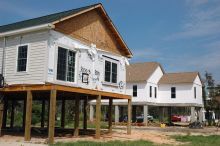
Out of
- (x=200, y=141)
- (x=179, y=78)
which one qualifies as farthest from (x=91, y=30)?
(x=179, y=78)

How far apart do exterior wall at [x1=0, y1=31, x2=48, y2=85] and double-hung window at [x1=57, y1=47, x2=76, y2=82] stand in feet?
3.86

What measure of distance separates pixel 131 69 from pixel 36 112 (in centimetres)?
1490

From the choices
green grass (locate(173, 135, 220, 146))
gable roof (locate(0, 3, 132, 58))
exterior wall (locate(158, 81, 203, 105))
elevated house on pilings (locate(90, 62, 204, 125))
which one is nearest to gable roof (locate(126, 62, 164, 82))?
elevated house on pilings (locate(90, 62, 204, 125))

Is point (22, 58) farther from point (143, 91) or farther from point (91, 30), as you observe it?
point (143, 91)

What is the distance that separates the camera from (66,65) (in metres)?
21.6

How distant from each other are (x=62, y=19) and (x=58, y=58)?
89.4 inches

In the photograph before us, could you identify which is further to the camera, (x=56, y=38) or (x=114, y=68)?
(x=114, y=68)

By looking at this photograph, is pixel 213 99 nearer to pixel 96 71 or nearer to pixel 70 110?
pixel 70 110

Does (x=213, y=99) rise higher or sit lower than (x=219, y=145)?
higher

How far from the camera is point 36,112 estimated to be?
48.4 meters

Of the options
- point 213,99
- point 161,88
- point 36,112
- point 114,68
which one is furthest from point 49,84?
point 213,99

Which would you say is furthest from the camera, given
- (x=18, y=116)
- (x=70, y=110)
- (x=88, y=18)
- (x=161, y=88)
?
(x=70, y=110)

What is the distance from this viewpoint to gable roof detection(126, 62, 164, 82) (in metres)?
49.3

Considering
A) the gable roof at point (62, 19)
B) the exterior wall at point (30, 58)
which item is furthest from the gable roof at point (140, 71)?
the exterior wall at point (30, 58)
